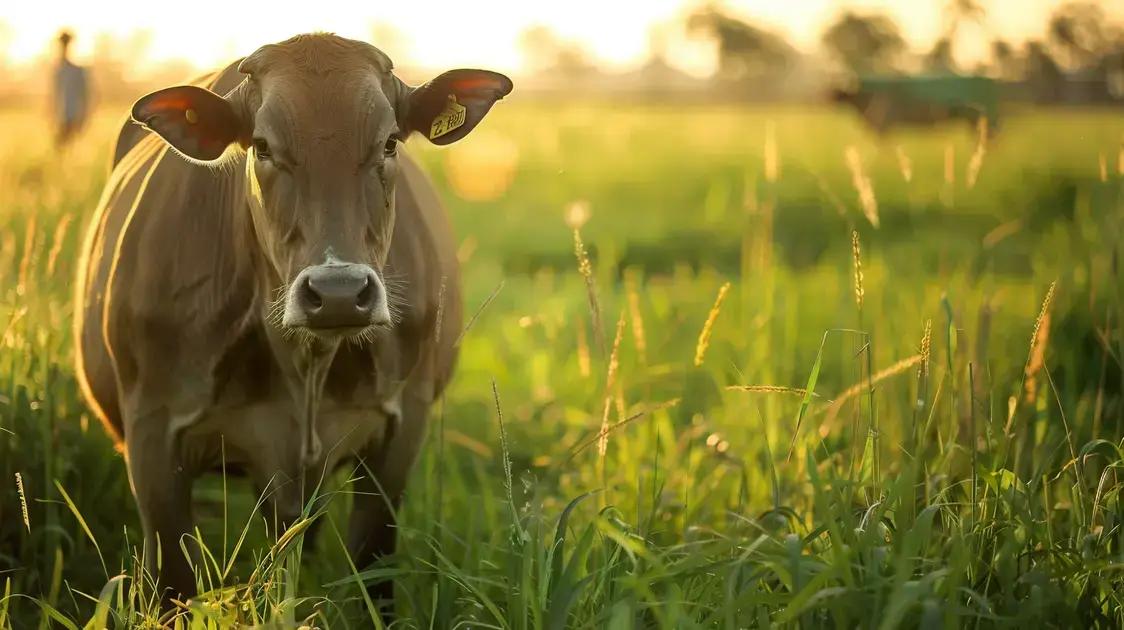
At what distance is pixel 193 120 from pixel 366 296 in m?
0.76

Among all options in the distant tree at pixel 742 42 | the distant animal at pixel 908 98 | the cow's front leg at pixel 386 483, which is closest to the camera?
the cow's front leg at pixel 386 483

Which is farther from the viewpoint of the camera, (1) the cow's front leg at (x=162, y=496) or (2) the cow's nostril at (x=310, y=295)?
(1) the cow's front leg at (x=162, y=496)

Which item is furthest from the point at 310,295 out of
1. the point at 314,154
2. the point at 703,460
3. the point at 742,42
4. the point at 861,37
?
the point at 742,42

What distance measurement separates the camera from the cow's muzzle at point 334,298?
291 cm

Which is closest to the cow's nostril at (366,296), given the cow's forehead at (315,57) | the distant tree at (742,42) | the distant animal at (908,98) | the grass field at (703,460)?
the grass field at (703,460)

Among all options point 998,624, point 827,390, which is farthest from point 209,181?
point 827,390

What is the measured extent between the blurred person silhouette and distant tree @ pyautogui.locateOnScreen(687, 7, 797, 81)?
2215 inches

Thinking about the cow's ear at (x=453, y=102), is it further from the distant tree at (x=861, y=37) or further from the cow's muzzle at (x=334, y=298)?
the distant tree at (x=861, y=37)

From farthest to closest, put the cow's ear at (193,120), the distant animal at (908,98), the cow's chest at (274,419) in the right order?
the distant animal at (908,98) < the cow's chest at (274,419) < the cow's ear at (193,120)

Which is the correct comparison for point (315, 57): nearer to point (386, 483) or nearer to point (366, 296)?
point (366, 296)

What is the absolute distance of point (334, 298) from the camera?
2.90 metres

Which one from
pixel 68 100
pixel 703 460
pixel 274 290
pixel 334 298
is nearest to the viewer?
pixel 334 298

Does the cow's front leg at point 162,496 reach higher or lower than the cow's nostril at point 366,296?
lower

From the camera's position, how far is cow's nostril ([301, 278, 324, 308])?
293 cm
